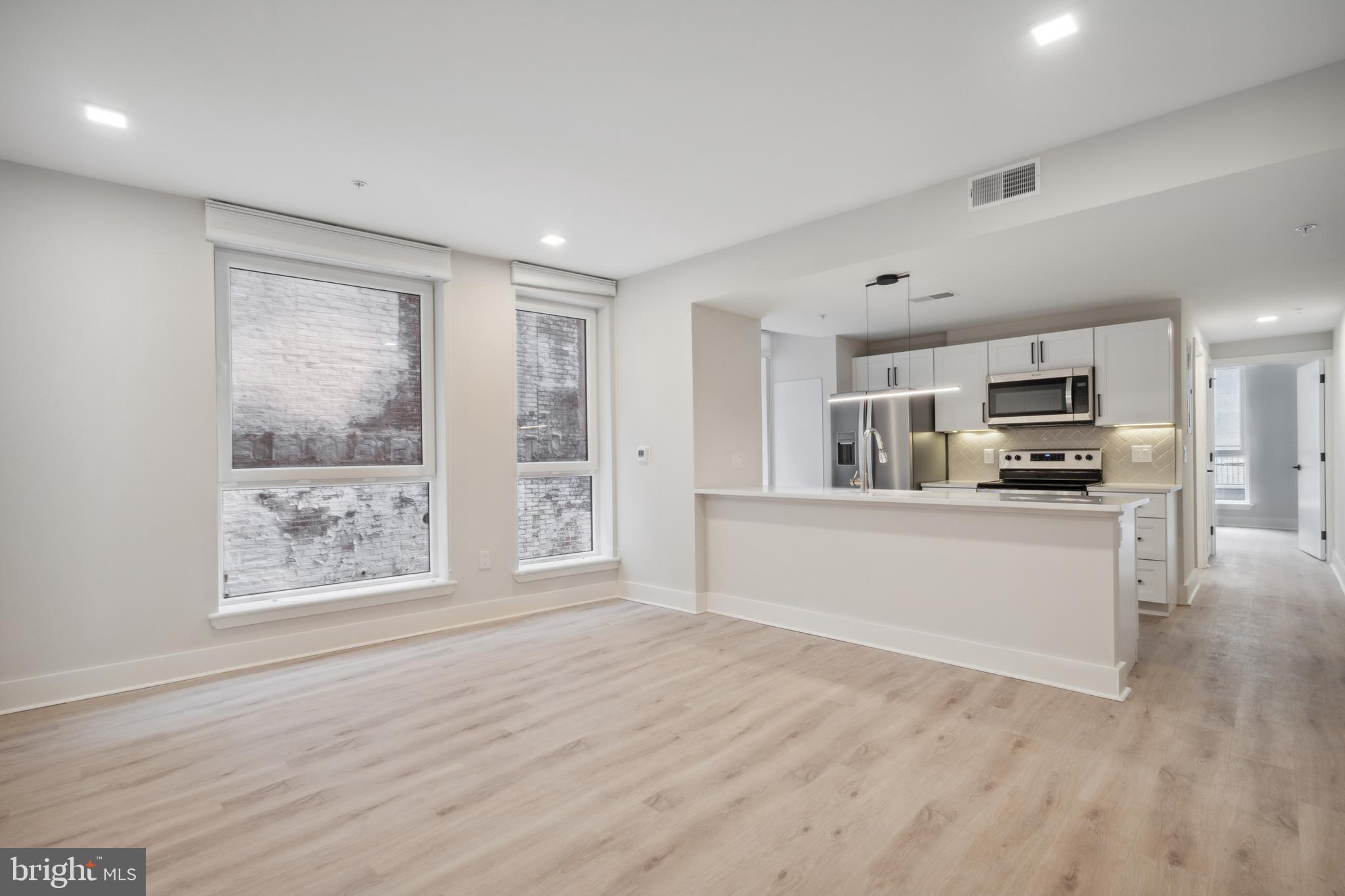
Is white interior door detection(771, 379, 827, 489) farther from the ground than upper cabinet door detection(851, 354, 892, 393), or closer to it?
closer to it

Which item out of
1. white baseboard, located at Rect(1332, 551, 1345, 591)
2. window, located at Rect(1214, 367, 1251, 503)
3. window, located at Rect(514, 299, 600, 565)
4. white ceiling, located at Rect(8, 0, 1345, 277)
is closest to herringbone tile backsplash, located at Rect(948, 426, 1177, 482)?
white baseboard, located at Rect(1332, 551, 1345, 591)

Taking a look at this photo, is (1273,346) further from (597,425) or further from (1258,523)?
(597,425)

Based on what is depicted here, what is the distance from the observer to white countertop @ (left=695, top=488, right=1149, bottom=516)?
306 centimetres

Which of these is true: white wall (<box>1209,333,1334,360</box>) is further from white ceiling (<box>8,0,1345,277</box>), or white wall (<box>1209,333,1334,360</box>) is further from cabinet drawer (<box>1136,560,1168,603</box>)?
white ceiling (<box>8,0,1345,277</box>)

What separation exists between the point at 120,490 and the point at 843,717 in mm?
3711

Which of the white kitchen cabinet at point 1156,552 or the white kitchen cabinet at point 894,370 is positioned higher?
the white kitchen cabinet at point 894,370

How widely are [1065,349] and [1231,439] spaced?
7.13 meters

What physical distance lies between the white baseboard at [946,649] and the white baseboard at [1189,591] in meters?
2.28

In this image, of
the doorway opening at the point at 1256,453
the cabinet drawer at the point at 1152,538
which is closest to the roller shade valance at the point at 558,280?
the cabinet drawer at the point at 1152,538

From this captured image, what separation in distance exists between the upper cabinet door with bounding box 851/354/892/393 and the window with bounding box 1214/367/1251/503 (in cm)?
690

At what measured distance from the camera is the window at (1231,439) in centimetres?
957

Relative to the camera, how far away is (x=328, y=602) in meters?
3.89

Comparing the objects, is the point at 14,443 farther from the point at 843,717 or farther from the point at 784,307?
the point at 784,307

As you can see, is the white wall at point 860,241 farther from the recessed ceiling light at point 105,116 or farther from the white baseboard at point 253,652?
the recessed ceiling light at point 105,116
